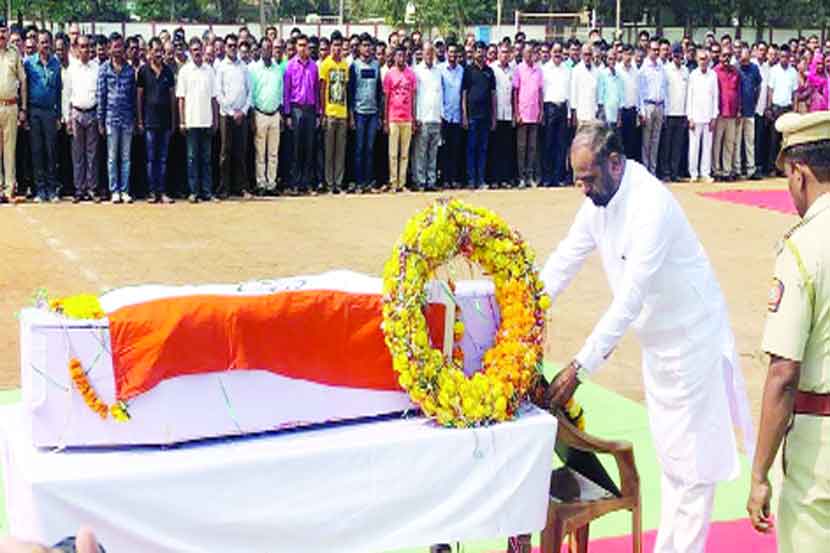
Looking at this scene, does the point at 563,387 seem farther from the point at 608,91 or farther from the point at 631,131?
the point at 631,131

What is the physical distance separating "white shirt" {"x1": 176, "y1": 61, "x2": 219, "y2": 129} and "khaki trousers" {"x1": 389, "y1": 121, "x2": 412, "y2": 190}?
106 inches

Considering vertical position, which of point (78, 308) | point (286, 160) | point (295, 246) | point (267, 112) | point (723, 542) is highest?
point (267, 112)

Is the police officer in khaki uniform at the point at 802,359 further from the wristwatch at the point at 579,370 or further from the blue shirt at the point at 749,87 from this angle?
the blue shirt at the point at 749,87

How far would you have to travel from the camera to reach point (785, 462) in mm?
3621

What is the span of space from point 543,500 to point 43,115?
36.9ft

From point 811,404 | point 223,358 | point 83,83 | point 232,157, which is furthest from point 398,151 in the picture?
point 811,404

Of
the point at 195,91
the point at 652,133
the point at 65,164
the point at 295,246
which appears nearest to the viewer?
the point at 295,246

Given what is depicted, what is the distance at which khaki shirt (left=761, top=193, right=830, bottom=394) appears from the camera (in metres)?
3.42

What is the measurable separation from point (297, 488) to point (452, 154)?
511 inches

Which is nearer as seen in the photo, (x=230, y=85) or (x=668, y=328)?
(x=668, y=328)

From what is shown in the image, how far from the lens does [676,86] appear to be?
1745 cm

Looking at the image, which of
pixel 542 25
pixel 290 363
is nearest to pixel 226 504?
pixel 290 363

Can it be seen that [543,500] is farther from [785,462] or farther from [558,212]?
[558,212]

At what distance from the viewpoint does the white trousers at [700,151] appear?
18.0 m
